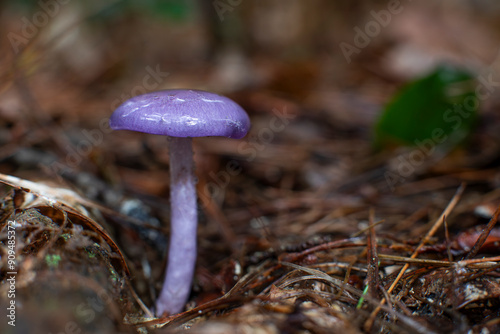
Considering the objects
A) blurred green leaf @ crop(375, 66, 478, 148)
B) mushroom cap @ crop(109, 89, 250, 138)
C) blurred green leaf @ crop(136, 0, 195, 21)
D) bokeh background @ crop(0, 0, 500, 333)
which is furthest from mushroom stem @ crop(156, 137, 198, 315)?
blurred green leaf @ crop(136, 0, 195, 21)

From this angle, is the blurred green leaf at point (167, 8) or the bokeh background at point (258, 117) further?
the blurred green leaf at point (167, 8)

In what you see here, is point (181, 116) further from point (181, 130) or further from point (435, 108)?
point (435, 108)

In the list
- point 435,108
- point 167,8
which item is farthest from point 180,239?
point 167,8

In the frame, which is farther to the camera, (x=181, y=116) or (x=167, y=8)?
(x=167, y=8)

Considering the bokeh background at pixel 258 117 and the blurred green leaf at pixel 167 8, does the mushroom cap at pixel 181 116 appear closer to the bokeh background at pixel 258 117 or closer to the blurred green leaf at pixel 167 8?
the bokeh background at pixel 258 117

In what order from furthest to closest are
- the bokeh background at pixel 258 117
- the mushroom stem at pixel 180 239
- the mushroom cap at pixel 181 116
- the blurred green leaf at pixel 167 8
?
the blurred green leaf at pixel 167 8, the bokeh background at pixel 258 117, the mushroom stem at pixel 180 239, the mushroom cap at pixel 181 116

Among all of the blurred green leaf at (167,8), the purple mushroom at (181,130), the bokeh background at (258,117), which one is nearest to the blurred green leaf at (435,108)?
the bokeh background at (258,117)
